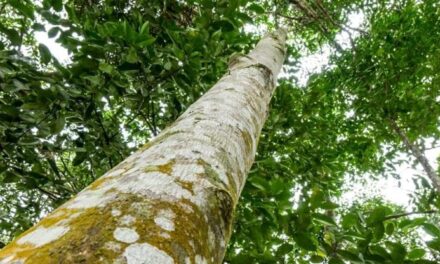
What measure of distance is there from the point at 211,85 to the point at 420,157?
3002mm

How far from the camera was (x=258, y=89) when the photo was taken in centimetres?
185

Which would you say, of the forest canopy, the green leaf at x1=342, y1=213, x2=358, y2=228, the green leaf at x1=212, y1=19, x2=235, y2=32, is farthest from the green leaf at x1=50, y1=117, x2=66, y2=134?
the green leaf at x1=342, y1=213, x2=358, y2=228

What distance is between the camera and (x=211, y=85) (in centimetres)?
323

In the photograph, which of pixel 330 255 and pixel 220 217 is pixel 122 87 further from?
pixel 220 217

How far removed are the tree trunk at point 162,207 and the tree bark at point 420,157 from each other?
3.84 m

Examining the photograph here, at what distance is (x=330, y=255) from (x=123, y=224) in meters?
1.37

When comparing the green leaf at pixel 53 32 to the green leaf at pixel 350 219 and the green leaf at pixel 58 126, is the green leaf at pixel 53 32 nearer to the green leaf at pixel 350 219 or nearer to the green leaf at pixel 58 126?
the green leaf at pixel 58 126

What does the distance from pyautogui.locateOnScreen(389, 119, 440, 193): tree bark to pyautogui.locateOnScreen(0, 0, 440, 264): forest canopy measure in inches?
0.7

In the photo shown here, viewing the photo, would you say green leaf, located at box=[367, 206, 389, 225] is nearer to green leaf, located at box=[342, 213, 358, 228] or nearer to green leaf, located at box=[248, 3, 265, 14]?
green leaf, located at box=[342, 213, 358, 228]

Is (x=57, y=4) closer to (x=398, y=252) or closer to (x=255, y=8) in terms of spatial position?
(x=255, y=8)

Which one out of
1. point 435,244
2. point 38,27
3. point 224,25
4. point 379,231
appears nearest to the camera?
point 435,244

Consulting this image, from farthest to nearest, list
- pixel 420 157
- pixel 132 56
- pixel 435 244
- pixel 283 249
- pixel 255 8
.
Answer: pixel 420 157 → pixel 255 8 → pixel 132 56 → pixel 283 249 → pixel 435 244

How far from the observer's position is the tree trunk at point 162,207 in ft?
1.88

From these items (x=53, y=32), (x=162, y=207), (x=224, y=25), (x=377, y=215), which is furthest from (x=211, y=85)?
(x=162, y=207)
